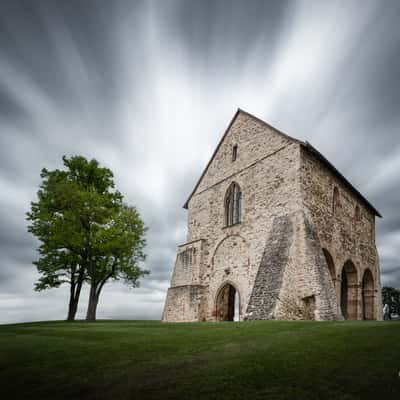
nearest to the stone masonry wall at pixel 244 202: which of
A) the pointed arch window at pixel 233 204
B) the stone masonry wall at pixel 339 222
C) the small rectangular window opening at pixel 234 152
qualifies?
the small rectangular window opening at pixel 234 152

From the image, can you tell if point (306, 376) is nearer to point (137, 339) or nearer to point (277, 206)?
point (137, 339)

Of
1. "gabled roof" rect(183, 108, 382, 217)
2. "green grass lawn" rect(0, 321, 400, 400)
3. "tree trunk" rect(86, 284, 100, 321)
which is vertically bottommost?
"green grass lawn" rect(0, 321, 400, 400)

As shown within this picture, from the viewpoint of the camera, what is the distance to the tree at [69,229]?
1900cm

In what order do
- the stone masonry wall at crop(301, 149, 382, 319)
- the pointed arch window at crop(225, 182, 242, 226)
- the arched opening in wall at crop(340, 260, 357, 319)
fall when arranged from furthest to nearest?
the pointed arch window at crop(225, 182, 242, 226)
the arched opening in wall at crop(340, 260, 357, 319)
the stone masonry wall at crop(301, 149, 382, 319)

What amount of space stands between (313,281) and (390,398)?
30.6 ft

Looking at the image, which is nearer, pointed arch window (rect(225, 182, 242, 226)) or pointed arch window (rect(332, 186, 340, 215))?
pointed arch window (rect(332, 186, 340, 215))

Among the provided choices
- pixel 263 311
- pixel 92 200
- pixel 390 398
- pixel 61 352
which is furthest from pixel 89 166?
pixel 390 398

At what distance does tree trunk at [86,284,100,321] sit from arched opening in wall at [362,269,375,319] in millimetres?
17452

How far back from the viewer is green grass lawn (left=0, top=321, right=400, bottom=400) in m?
3.95

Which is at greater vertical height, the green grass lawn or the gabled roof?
the gabled roof

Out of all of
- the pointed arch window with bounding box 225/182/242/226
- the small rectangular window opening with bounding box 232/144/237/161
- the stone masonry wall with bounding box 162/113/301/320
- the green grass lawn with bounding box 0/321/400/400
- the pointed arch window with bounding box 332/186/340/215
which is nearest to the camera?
the green grass lawn with bounding box 0/321/400/400

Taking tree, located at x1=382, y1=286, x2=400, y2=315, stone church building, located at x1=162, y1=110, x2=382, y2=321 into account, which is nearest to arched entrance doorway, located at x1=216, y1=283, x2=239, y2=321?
stone church building, located at x1=162, y1=110, x2=382, y2=321

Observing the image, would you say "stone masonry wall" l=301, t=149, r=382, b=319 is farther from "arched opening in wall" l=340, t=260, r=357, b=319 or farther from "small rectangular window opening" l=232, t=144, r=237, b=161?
"small rectangular window opening" l=232, t=144, r=237, b=161

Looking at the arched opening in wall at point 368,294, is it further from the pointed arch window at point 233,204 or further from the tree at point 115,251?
the tree at point 115,251
